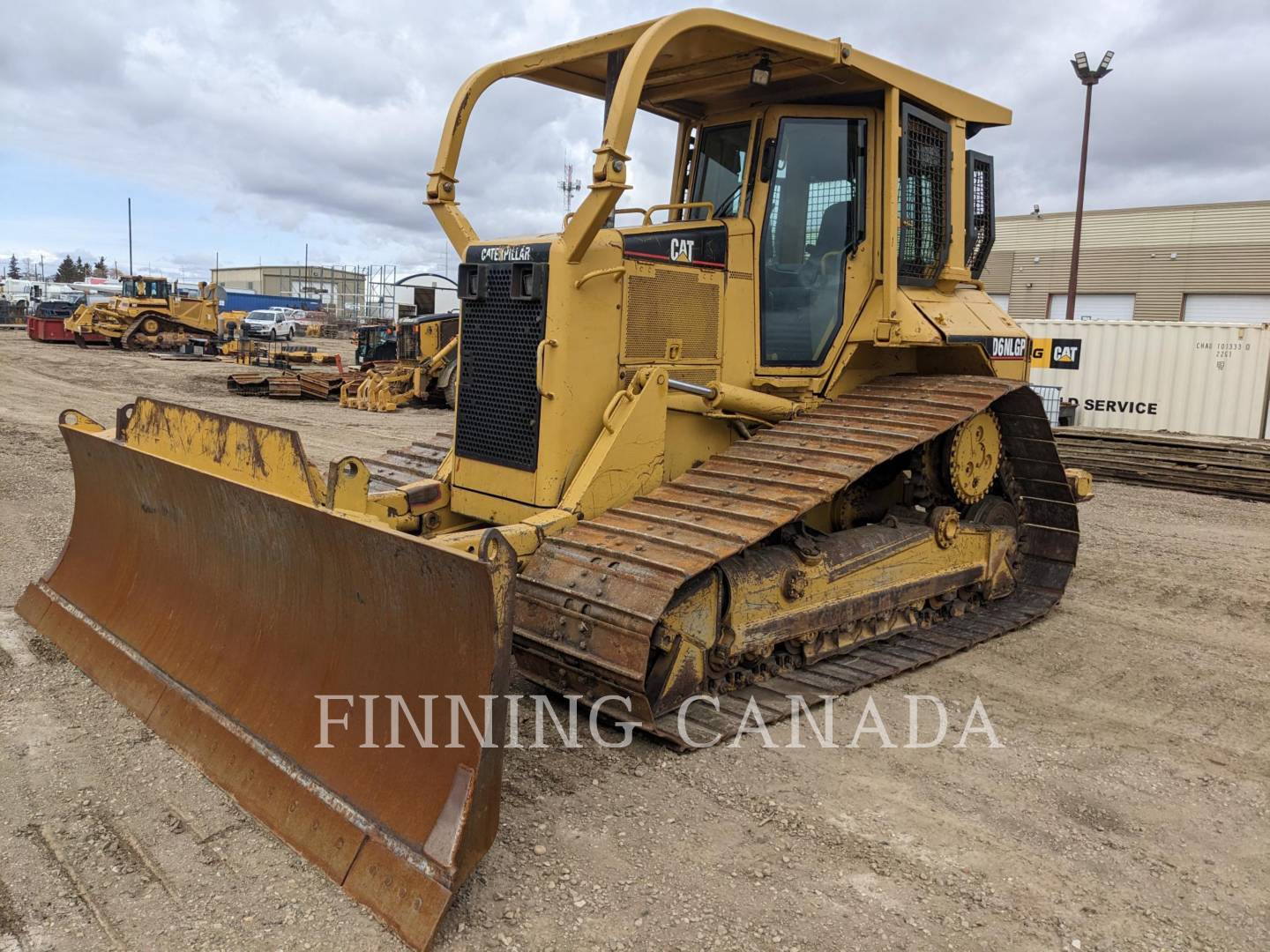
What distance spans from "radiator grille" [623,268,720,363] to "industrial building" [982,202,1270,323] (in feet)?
101

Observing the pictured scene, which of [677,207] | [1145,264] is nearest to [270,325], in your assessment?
[1145,264]

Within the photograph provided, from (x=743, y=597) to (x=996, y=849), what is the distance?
1.53 m

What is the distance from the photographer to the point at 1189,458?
482 inches

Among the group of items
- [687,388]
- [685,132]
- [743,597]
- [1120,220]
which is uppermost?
[1120,220]

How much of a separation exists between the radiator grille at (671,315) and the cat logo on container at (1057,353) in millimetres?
12647

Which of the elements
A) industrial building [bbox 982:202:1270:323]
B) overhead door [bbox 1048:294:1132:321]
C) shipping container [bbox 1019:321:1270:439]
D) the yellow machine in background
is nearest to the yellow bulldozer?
the yellow machine in background

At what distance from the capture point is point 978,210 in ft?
21.8

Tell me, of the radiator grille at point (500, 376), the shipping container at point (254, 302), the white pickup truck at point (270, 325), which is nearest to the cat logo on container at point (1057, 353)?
the radiator grille at point (500, 376)

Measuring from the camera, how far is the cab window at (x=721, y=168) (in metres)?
5.64

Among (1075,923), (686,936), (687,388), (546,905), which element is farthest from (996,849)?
(687,388)

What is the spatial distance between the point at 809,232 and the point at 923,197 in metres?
0.93

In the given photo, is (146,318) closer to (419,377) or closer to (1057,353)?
(419,377)

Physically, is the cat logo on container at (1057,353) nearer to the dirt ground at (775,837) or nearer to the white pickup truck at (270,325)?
the dirt ground at (775,837)

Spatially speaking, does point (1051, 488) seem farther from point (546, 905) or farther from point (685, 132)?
point (546, 905)
